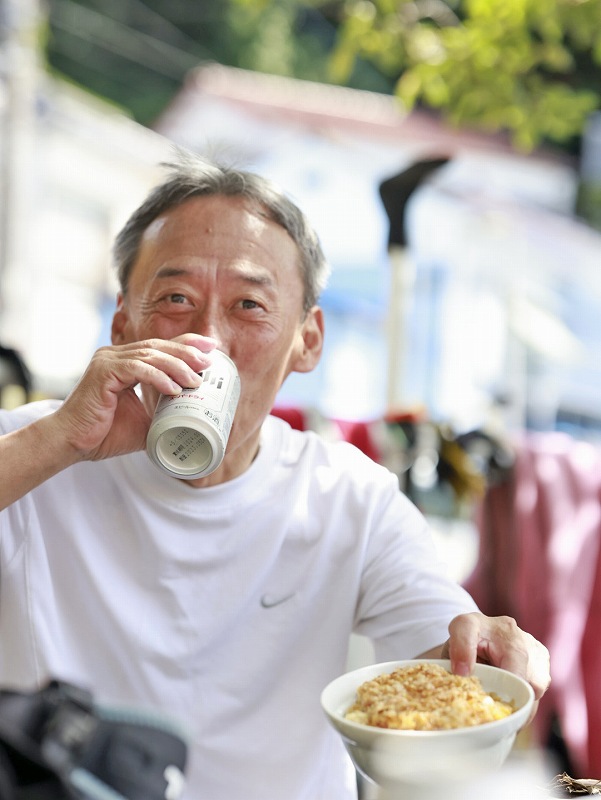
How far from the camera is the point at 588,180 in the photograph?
303 inches

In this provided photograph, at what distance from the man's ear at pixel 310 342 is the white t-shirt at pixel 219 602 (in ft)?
0.58

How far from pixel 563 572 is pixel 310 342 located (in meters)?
1.01

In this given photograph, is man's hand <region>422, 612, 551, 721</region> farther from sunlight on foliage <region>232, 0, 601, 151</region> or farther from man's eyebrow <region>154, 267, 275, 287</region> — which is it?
sunlight on foliage <region>232, 0, 601, 151</region>

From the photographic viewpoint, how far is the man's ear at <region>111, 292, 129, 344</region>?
1506 mm

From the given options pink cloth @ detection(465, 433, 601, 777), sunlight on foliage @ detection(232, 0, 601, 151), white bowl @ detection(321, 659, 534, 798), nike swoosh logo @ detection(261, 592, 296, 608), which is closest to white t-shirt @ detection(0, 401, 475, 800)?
nike swoosh logo @ detection(261, 592, 296, 608)

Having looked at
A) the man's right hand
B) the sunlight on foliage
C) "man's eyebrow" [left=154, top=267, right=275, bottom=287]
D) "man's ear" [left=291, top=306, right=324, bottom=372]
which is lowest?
the man's right hand

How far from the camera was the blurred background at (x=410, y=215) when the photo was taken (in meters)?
2.21

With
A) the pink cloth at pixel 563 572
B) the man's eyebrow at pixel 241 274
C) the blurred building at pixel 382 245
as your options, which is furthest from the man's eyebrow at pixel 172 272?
the blurred building at pixel 382 245

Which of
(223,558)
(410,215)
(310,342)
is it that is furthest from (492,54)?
(223,558)

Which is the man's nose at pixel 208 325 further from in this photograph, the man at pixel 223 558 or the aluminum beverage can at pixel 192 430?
the aluminum beverage can at pixel 192 430

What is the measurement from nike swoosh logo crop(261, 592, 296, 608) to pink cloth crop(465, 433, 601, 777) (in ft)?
3.04

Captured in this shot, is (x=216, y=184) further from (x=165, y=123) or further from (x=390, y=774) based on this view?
(x=165, y=123)

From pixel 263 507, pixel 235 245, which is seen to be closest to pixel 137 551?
pixel 263 507

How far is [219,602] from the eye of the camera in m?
1.44
